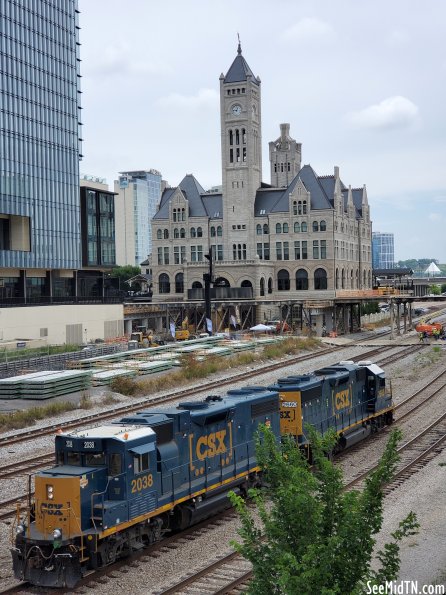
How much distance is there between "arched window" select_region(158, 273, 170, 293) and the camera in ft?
373

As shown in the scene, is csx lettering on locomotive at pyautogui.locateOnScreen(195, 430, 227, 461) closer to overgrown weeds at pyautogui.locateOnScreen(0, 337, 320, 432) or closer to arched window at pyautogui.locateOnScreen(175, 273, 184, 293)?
overgrown weeds at pyautogui.locateOnScreen(0, 337, 320, 432)

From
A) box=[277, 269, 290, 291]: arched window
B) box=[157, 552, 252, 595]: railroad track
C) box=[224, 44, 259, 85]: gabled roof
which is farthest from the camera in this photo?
box=[224, 44, 259, 85]: gabled roof

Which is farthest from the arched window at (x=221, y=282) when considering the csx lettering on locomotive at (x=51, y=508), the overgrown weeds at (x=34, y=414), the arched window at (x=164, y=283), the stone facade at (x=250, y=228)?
the csx lettering on locomotive at (x=51, y=508)

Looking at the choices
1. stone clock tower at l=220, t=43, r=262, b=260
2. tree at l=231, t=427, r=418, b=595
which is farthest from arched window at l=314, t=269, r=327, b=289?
tree at l=231, t=427, r=418, b=595

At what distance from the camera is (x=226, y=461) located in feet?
70.2

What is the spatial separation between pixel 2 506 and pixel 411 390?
31.1 m

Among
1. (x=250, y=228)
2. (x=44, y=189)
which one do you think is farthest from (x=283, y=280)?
(x=44, y=189)

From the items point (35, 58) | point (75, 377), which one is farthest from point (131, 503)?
point (35, 58)

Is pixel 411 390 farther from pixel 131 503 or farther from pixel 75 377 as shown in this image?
pixel 131 503

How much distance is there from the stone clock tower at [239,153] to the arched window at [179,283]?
7.41 meters

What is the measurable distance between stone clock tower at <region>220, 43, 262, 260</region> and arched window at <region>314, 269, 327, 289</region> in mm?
10012

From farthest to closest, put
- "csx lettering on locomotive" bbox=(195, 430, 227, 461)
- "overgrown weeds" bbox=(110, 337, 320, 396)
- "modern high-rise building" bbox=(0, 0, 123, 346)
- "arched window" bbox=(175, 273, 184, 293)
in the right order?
"arched window" bbox=(175, 273, 184, 293), "modern high-rise building" bbox=(0, 0, 123, 346), "overgrown weeds" bbox=(110, 337, 320, 396), "csx lettering on locomotive" bbox=(195, 430, 227, 461)

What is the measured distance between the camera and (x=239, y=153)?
362 ft

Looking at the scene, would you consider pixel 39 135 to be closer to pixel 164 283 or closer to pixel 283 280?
pixel 164 283
